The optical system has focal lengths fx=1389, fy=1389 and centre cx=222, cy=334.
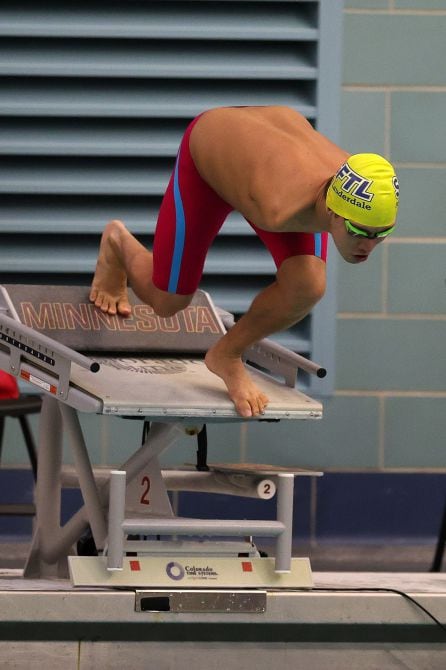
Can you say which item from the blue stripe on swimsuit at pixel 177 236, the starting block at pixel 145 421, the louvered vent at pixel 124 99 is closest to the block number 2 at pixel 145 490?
the starting block at pixel 145 421

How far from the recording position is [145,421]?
3557 millimetres

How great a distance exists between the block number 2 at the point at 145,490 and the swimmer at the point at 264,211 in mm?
333

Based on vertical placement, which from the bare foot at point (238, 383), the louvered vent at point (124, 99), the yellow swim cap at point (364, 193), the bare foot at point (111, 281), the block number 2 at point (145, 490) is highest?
the louvered vent at point (124, 99)

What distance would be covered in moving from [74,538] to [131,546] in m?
0.46

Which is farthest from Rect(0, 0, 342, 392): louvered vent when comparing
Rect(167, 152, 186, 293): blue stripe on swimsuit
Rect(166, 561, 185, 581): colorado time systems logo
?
Rect(166, 561, 185, 581): colorado time systems logo

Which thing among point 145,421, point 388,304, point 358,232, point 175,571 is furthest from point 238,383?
point 388,304

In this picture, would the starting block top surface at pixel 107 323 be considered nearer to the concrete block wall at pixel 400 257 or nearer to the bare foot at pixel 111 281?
the bare foot at pixel 111 281

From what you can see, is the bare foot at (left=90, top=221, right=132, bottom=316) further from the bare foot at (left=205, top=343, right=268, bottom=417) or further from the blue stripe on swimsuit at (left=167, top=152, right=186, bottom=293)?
the bare foot at (left=205, top=343, right=268, bottom=417)

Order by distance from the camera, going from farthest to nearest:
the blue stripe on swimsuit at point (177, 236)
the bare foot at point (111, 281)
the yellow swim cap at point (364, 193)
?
the bare foot at point (111, 281)
the blue stripe on swimsuit at point (177, 236)
the yellow swim cap at point (364, 193)

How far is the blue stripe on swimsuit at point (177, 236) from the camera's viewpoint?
3.45 m

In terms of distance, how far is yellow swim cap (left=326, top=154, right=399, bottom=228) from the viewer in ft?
9.52

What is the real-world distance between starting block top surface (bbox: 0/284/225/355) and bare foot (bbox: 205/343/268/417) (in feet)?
1.21

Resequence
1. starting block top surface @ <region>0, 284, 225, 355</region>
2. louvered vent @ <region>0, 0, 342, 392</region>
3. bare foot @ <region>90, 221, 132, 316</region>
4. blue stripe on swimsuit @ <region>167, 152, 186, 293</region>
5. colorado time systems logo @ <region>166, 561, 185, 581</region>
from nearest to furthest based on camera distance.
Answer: colorado time systems logo @ <region>166, 561, 185, 581</region> < blue stripe on swimsuit @ <region>167, 152, 186, 293</region> < starting block top surface @ <region>0, 284, 225, 355</region> < bare foot @ <region>90, 221, 132, 316</region> < louvered vent @ <region>0, 0, 342, 392</region>

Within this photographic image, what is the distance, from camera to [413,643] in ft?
10.5
